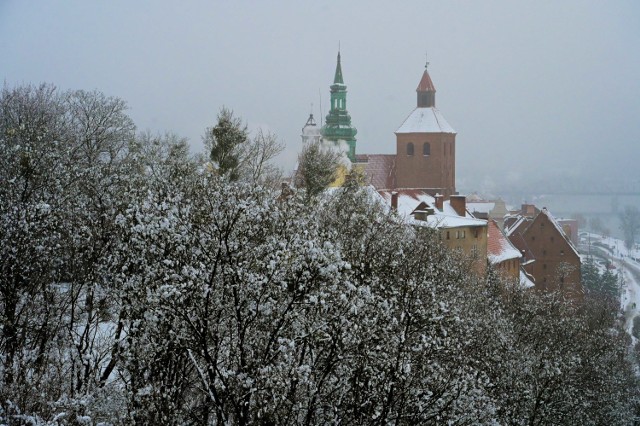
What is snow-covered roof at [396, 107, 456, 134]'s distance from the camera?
322 feet

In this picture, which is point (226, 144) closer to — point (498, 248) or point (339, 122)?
point (498, 248)

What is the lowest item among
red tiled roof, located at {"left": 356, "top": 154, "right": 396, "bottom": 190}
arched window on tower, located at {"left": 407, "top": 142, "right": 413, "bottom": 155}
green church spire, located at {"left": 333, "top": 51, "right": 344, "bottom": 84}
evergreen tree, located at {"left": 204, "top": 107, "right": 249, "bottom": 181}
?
evergreen tree, located at {"left": 204, "top": 107, "right": 249, "bottom": 181}

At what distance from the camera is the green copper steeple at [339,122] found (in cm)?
10781

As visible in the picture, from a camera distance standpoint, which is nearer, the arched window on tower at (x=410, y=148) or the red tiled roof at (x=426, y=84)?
the arched window on tower at (x=410, y=148)

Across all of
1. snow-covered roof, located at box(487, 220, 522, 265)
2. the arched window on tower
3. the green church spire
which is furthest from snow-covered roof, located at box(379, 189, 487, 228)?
the green church spire

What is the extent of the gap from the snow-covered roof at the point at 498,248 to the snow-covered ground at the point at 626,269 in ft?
66.1

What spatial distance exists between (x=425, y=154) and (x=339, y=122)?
16725mm

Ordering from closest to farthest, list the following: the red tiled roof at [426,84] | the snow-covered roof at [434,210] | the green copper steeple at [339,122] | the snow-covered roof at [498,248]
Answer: the snow-covered roof at [434,210] → the snow-covered roof at [498,248] → the red tiled roof at [426,84] → the green copper steeple at [339,122]

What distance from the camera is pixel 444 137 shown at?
9794cm

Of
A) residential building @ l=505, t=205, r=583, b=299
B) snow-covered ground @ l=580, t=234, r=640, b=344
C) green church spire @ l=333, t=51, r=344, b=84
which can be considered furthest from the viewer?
green church spire @ l=333, t=51, r=344, b=84

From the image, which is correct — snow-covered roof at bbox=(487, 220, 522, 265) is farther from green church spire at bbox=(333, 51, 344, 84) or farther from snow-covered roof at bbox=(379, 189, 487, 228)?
green church spire at bbox=(333, 51, 344, 84)

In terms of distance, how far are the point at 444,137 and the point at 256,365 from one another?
87.8m

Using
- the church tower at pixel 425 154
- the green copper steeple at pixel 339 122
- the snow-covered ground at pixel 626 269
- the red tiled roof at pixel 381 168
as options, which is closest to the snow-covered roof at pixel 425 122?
the church tower at pixel 425 154

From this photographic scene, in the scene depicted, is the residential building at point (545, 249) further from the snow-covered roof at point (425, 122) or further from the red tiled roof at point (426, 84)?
the red tiled roof at point (426, 84)
